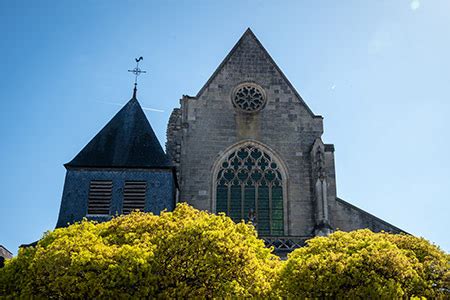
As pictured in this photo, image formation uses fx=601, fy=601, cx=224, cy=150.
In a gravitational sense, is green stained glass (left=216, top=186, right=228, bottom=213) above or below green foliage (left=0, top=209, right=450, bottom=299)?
above

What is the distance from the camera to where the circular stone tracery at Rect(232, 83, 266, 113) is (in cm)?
2839

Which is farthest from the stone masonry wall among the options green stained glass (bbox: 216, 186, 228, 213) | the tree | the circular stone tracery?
the tree

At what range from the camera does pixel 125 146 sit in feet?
82.5

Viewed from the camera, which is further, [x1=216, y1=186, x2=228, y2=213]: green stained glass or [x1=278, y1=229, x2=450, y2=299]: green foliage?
[x1=216, y1=186, x2=228, y2=213]: green stained glass

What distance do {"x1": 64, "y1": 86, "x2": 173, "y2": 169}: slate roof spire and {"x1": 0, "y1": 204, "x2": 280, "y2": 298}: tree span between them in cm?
796

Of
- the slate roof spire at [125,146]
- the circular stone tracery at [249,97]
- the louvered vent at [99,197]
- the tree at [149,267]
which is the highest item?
the circular stone tracery at [249,97]

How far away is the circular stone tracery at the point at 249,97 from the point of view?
28391 mm

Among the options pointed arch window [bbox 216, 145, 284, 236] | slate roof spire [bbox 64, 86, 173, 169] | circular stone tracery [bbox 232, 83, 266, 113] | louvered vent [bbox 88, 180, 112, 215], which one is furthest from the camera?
circular stone tracery [bbox 232, 83, 266, 113]

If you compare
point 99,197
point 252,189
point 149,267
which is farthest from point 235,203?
point 149,267

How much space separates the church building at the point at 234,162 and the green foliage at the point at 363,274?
814 centimetres

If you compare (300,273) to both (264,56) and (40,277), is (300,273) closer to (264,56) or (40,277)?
(40,277)

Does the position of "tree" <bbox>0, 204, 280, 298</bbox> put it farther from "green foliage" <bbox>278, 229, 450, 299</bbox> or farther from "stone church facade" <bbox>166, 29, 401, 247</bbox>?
"stone church facade" <bbox>166, 29, 401, 247</bbox>

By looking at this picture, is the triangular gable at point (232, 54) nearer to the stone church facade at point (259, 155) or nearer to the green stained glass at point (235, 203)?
the stone church facade at point (259, 155)

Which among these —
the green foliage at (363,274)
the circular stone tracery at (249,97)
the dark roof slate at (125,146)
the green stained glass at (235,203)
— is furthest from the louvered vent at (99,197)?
the green foliage at (363,274)
